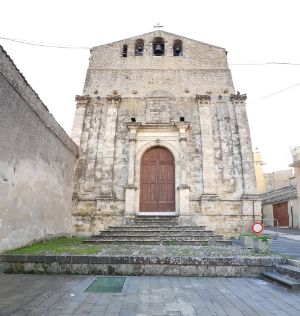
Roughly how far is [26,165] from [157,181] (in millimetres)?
5655

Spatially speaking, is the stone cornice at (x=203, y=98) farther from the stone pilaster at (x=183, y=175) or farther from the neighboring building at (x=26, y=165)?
the neighboring building at (x=26, y=165)

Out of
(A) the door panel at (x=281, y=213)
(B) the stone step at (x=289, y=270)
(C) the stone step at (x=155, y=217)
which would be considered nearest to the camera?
(B) the stone step at (x=289, y=270)

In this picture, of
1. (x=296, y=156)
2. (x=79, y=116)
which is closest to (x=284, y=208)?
(x=296, y=156)

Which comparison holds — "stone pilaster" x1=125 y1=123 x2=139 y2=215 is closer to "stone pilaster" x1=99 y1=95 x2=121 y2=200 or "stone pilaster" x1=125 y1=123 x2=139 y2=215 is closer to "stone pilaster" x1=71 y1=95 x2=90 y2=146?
"stone pilaster" x1=99 y1=95 x2=121 y2=200

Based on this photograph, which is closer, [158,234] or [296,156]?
[158,234]

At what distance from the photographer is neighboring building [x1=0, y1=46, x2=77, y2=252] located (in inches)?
238

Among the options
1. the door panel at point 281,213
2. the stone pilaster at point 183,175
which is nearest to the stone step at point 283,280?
the stone pilaster at point 183,175

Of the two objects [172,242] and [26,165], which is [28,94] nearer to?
[26,165]

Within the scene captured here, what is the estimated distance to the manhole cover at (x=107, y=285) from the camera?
4113mm

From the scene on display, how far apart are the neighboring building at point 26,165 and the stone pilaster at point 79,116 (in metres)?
2.12

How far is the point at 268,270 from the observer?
5.13m

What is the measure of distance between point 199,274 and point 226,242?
298 centimetres

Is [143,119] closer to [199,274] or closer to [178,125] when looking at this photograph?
[178,125]

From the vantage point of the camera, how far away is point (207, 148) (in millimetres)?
11531
